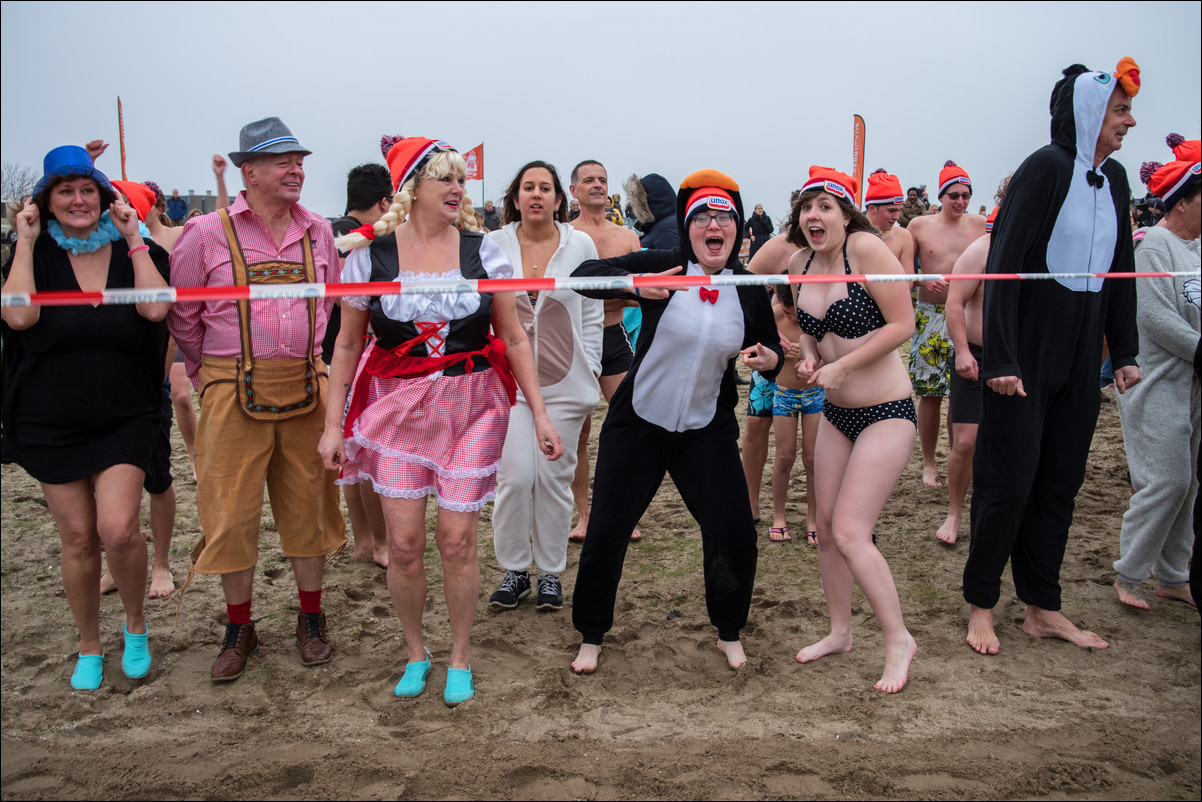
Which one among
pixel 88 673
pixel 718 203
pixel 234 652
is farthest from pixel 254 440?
pixel 718 203

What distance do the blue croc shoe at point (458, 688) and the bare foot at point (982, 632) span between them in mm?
2283

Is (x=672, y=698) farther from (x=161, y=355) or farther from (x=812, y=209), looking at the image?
(x=161, y=355)

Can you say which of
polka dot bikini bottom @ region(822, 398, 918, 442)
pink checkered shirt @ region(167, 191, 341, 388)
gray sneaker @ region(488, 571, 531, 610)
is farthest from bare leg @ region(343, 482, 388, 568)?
polka dot bikini bottom @ region(822, 398, 918, 442)

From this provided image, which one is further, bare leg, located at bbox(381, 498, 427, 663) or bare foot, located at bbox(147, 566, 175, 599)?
bare foot, located at bbox(147, 566, 175, 599)

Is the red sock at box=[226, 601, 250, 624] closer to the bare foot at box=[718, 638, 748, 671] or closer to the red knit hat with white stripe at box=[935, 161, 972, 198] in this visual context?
Result: the bare foot at box=[718, 638, 748, 671]

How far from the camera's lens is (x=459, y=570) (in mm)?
3512

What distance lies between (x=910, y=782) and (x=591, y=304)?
8.89 feet

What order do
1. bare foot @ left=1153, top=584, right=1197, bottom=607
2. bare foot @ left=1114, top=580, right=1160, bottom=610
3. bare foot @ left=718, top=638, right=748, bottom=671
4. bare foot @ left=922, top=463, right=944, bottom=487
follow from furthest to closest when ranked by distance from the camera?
bare foot @ left=922, top=463, right=944, bottom=487 < bare foot @ left=1153, top=584, right=1197, bottom=607 < bare foot @ left=1114, top=580, right=1160, bottom=610 < bare foot @ left=718, top=638, right=748, bottom=671

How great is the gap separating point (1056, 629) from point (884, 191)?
3388 mm

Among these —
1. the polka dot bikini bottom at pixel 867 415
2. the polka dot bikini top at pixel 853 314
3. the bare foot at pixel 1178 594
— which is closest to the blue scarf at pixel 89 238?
the polka dot bikini top at pixel 853 314

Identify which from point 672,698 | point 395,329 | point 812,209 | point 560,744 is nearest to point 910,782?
point 672,698

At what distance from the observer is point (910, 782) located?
295cm

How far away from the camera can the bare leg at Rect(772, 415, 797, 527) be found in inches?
211

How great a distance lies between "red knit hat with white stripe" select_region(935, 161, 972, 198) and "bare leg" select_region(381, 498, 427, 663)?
15.4 feet
